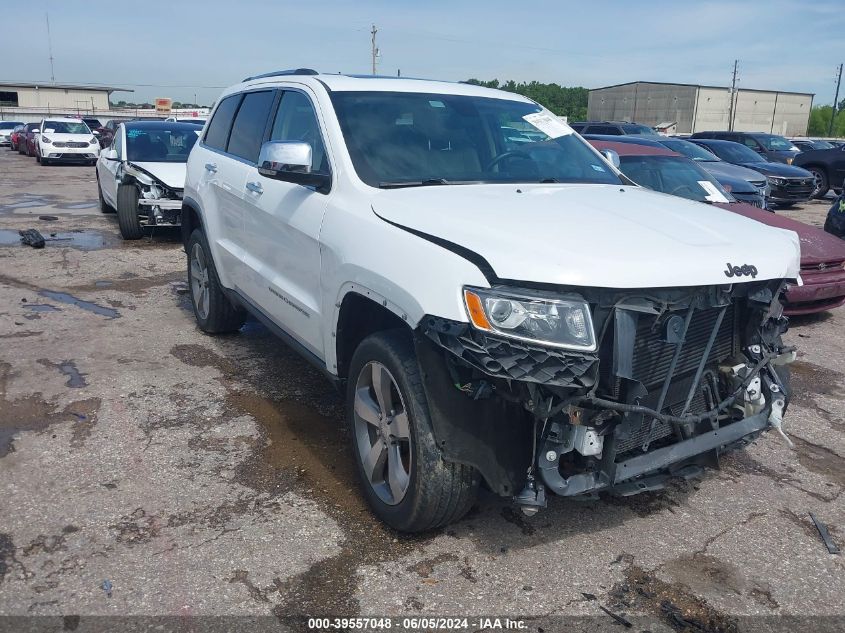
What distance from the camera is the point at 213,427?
14.4ft

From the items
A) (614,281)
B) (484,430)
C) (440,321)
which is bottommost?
(484,430)

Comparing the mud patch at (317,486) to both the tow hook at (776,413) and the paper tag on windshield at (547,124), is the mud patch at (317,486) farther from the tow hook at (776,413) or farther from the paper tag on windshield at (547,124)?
the paper tag on windshield at (547,124)

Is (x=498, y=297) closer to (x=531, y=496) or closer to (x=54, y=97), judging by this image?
(x=531, y=496)

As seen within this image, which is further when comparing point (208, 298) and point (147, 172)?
point (147, 172)

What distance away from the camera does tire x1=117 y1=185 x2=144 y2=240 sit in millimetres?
10367

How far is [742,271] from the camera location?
2.94 metres

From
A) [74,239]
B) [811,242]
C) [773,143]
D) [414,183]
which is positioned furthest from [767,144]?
[414,183]

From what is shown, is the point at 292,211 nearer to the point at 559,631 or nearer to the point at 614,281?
the point at 614,281

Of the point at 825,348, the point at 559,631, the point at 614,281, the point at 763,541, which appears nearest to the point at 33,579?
the point at 559,631

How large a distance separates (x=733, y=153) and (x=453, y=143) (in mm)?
14720

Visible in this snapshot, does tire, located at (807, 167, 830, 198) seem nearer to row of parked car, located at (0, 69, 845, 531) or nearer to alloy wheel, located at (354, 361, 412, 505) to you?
row of parked car, located at (0, 69, 845, 531)

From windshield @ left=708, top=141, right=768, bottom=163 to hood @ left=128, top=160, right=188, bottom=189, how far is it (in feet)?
38.4

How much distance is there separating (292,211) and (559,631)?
2.42m

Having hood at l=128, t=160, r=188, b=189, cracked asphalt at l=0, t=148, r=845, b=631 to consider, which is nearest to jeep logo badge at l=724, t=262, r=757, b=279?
cracked asphalt at l=0, t=148, r=845, b=631
